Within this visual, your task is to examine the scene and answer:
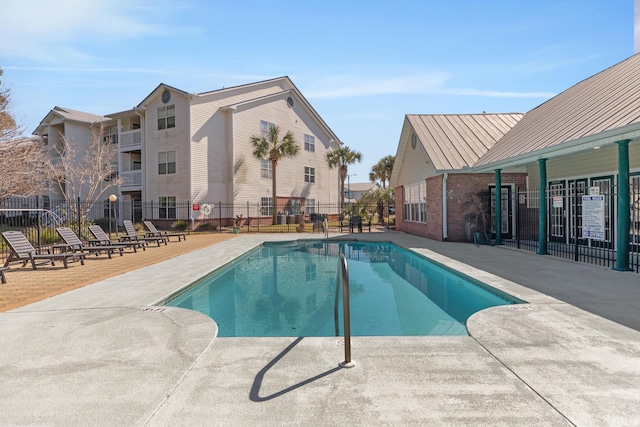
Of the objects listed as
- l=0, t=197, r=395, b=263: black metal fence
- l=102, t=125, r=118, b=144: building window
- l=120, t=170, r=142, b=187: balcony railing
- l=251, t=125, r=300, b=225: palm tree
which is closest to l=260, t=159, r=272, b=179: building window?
l=251, t=125, r=300, b=225: palm tree

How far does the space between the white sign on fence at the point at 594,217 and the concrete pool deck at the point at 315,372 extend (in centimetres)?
369

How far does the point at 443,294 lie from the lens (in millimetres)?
8078

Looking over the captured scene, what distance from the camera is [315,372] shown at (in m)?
3.59

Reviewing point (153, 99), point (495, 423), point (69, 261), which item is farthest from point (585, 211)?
point (153, 99)

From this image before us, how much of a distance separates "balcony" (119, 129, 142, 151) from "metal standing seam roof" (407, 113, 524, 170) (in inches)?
829

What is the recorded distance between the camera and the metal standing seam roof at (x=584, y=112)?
8.74 m

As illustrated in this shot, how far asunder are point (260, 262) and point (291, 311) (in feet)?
19.5

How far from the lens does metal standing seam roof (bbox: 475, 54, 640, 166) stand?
8.74m

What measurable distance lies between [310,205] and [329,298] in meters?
26.7

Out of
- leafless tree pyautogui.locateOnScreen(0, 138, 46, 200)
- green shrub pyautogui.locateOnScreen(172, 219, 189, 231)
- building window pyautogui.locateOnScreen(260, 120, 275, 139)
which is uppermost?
building window pyautogui.locateOnScreen(260, 120, 275, 139)

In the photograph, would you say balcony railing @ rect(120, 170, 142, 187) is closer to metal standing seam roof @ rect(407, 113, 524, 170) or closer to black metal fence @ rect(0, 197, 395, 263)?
black metal fence @ rect(0, 197, 395, 263)

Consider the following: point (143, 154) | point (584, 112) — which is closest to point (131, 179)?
point (143, 154)

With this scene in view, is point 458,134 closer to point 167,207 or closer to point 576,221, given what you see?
point 576,221

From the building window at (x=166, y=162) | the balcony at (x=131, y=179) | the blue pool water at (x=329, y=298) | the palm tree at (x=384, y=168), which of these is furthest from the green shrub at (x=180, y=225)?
the palm tree at (x=384, y=168)
